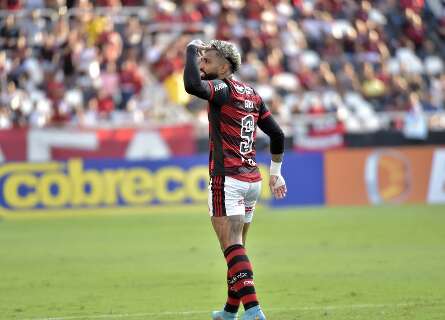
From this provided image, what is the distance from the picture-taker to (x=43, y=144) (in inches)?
950

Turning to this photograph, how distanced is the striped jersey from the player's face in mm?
146

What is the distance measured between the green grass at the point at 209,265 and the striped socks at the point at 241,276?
1.08 m

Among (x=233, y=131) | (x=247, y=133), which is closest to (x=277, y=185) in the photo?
(x=247, y=133)

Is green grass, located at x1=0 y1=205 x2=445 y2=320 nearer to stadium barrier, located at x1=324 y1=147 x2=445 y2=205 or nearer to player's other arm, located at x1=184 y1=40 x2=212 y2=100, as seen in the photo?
stadium barrier, located at x1=324 y1=147 x2=445 y2=205

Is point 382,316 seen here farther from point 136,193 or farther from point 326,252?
point 136,193

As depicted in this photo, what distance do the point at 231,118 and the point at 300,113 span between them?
61.5 feet

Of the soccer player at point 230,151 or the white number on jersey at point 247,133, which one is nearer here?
the soccer player at point 230,151

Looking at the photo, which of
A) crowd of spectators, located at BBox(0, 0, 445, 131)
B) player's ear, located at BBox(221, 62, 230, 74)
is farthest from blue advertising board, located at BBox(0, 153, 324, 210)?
player's ear, located at BBox(221, 62, 230, 74)

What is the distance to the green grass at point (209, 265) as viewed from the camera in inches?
400

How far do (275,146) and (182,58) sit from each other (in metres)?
19.0

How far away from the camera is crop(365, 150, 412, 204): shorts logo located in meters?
24.5

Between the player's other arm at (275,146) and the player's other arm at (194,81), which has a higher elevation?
the player's other arm at (194,81)

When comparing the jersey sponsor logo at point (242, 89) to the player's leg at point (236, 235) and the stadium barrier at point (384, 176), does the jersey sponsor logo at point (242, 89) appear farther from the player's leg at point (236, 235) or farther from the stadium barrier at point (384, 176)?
the stadium barrier at point (384, 176)

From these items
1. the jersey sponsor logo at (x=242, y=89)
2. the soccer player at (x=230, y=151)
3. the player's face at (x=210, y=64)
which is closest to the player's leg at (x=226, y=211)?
the soccer player at (x=230, y=151)
